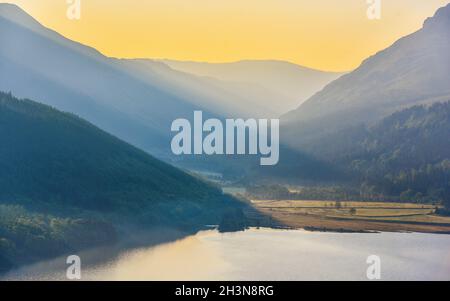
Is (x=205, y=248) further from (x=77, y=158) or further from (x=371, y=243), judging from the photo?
(x=77, y=158)

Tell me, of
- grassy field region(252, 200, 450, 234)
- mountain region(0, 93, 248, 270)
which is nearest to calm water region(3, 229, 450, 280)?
mountain region(0, 93, 248, 270)

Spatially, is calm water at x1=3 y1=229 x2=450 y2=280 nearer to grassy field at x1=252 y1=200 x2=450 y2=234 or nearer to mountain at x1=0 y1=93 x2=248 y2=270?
mountain at x1=0 y1=93 x2=248 y2=270

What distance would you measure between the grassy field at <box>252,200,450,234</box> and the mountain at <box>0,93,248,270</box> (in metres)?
11.3

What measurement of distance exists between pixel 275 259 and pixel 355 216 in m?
63.8

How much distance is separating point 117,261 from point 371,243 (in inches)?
1599

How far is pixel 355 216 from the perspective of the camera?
172 m

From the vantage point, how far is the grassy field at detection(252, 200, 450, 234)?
155 metres

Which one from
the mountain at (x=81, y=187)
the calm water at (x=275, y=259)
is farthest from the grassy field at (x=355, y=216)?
the calm water at (x=275, y=259)

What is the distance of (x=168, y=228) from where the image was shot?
148m

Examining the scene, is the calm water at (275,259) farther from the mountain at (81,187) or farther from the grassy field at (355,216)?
the grassy field at (355,216)

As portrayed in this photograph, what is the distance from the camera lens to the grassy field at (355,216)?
155m

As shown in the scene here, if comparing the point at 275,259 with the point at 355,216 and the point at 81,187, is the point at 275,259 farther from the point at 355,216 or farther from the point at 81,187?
the point at 355,216

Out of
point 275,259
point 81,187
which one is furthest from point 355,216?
point 275,259
